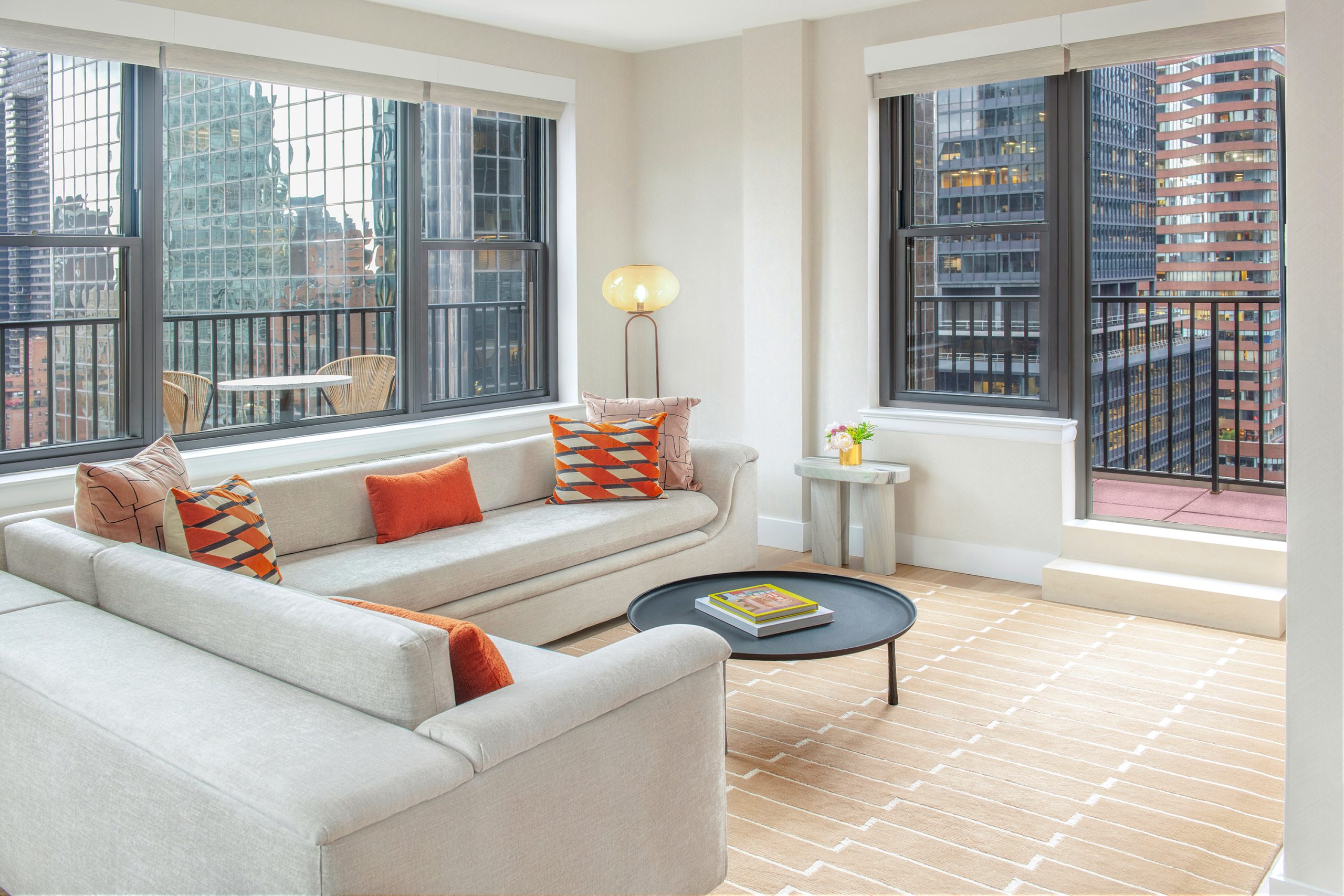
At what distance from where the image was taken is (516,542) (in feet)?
13.3

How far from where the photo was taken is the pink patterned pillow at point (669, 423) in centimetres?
496

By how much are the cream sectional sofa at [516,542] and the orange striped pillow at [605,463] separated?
78 millimetres

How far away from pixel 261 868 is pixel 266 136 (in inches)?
164

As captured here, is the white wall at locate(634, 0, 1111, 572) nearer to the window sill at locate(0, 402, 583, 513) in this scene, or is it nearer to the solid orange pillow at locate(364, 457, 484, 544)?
the window sill at locate(0, 402, 583, 513)

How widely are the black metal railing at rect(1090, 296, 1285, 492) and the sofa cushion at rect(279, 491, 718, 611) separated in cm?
213

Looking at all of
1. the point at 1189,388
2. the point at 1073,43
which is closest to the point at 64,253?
the point at 1073,43

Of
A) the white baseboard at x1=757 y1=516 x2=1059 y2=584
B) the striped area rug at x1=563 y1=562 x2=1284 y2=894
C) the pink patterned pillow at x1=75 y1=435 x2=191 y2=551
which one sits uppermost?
the pink patterned pillow at x1=75 y1=435 x2=191 y2=551

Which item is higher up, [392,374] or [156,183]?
[156,183]

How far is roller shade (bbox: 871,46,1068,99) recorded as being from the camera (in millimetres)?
4723

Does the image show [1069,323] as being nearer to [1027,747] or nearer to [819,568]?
[819,568]

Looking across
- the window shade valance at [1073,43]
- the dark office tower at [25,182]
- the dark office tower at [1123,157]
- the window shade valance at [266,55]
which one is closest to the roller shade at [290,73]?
the window shade valance at [266,55]

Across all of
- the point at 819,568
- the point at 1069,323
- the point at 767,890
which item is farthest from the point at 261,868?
the point at 1069,323

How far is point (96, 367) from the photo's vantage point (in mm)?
4348

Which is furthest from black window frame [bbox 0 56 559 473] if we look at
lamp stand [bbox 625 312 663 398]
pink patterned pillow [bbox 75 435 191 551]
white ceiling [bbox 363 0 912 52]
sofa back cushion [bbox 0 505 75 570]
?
pink patterned pillow [bbox 75 435 191 551]
